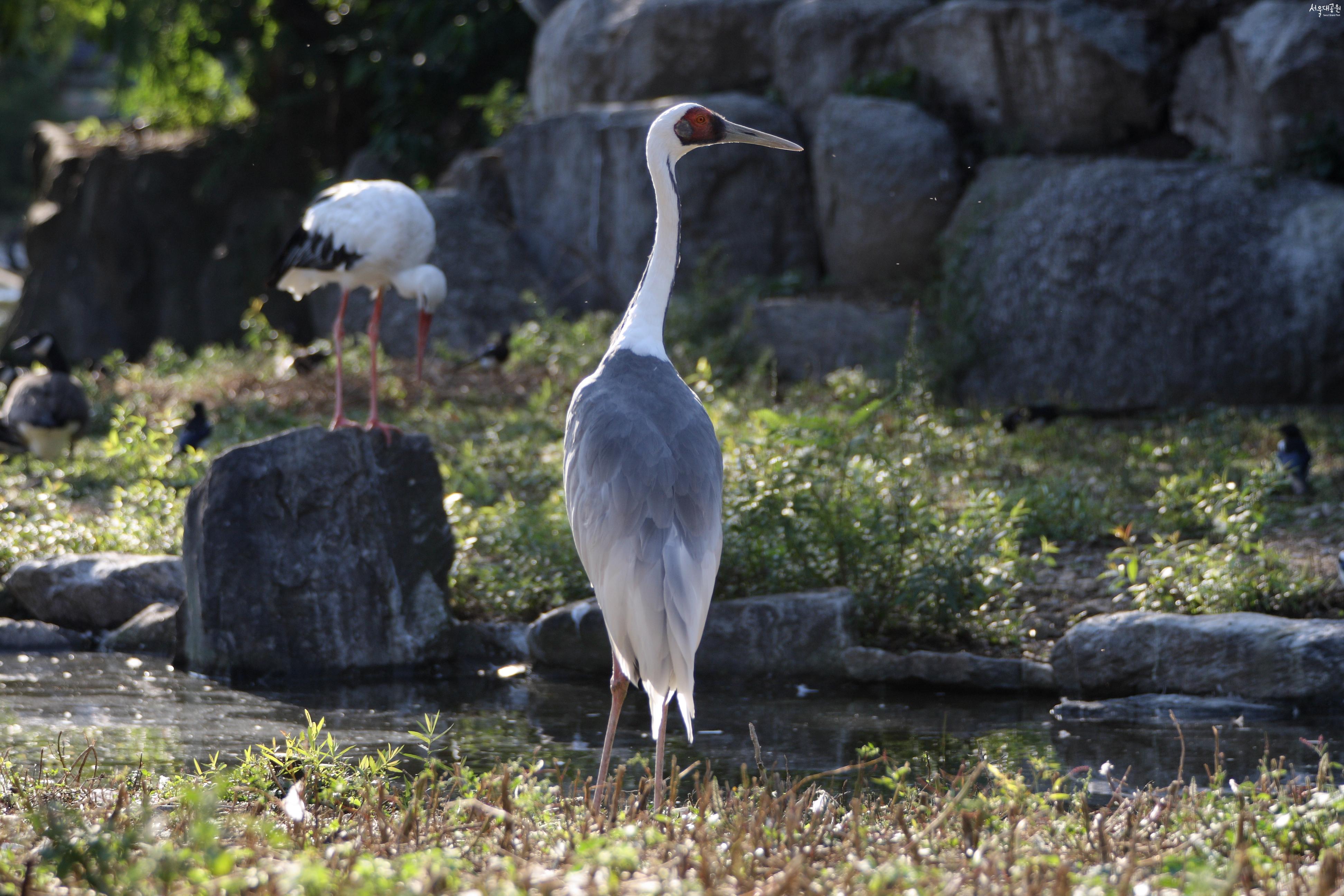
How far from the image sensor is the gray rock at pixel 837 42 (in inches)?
501

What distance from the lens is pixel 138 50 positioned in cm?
1477

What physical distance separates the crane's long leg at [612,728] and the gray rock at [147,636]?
125 inches

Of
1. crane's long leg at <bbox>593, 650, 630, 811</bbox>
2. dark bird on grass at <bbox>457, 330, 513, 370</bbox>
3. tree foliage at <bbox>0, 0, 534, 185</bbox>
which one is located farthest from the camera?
tree foliage at <bbox>0, 0, 534, 185</bbox>

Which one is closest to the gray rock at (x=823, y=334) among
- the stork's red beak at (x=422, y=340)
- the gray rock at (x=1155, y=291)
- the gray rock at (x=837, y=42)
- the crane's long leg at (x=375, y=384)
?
the gray rock at (x=1155, y=291)

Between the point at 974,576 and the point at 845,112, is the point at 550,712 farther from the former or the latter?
the point at 845,112

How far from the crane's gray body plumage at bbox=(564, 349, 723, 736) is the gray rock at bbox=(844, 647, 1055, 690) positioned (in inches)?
76.7

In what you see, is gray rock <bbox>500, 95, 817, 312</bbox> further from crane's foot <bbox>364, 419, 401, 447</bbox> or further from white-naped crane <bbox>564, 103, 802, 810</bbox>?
white-naped crane <bbox>564, 103, 802, 810</bbox>

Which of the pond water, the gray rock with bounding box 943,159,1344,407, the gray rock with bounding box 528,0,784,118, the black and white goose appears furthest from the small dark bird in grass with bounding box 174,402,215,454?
the gray rock with bounding box 528,0,784,118

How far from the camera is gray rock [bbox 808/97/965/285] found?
11.9m

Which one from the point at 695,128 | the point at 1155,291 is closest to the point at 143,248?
the point at 1155,291

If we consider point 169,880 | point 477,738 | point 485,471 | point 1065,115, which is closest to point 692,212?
point 1065,115

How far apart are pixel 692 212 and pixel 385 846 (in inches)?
394

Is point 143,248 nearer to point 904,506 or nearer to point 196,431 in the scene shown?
point 196,431

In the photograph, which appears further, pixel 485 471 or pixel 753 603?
pixel 485 471
